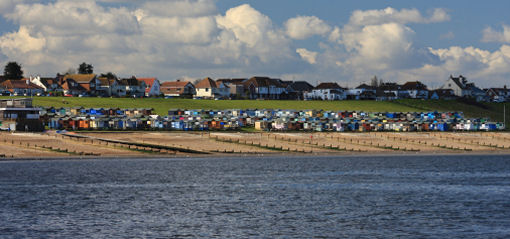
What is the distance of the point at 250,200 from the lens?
2618 inches

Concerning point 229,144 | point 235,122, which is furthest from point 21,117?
point 235,122

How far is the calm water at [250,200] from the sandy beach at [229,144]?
2.61 meters

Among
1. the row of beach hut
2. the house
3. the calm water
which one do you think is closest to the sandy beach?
the calm water

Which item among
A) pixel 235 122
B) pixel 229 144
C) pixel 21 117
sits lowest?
pixel 229 144

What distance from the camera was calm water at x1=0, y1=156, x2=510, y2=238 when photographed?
5112 centimetres

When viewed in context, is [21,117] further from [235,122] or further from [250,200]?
[250,200]

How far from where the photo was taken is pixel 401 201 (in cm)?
6631

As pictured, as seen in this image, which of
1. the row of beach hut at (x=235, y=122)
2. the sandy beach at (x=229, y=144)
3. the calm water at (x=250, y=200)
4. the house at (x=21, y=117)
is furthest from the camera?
the row of beach hut at (x=235, y=122)

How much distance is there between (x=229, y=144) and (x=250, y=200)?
5262cm

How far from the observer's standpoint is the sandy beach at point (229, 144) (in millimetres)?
105188

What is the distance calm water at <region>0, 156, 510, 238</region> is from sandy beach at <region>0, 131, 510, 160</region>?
261 cm

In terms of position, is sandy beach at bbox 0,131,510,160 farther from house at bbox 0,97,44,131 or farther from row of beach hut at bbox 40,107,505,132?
row of beach hut at bbox 40,107,505,132

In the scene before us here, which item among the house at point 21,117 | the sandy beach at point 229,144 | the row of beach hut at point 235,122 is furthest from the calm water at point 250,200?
the row of beach hut at point 235,122

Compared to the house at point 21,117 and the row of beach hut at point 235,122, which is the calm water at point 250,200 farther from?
the row of beach hut at point 235,122
